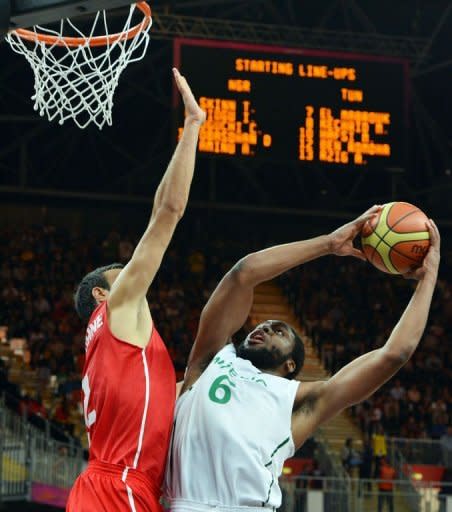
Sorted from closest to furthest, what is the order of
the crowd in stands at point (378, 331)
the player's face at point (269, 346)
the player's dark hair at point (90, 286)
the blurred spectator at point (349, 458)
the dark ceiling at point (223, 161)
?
the player's face at point (269, 346)
the player's dark hair at point (90, 286)
the blurred spectator at point (349, 458)
the crowd in stands at point (378, 331)
the dark ceiling at point (223, 161)

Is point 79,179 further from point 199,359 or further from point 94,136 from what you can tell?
point 199,359

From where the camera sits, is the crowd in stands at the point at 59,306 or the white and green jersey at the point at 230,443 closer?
the white and green jersey at the point at 230,443

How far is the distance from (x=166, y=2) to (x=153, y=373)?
44.8ft

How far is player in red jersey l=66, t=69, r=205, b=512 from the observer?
4.21 meters

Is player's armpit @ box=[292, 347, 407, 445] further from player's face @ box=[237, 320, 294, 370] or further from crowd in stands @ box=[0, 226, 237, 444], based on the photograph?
crowd in stands @ box=[0, 226, 237, 444]

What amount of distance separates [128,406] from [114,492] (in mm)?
301

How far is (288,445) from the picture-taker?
435 cm

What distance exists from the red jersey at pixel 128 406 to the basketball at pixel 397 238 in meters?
0.95

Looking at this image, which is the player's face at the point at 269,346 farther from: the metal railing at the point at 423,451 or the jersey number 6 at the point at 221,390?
the metal railing at the point at 423,451

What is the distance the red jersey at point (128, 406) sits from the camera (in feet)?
13.9

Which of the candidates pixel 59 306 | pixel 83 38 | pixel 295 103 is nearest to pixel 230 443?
pixel 83 38

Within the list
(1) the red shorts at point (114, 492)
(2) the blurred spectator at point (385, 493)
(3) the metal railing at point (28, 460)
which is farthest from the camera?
(3) the metal railing at point (28, 460)

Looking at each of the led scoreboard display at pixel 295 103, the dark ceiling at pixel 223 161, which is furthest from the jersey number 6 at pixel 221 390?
the dark ceiling at pixel 223 161

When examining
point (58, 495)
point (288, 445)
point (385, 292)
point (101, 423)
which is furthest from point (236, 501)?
point (385, 292)
